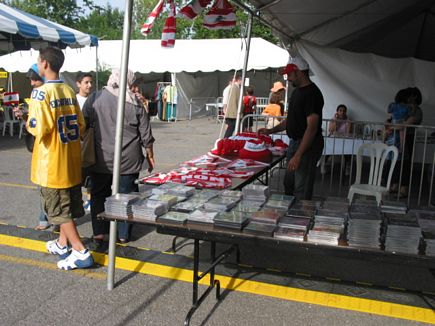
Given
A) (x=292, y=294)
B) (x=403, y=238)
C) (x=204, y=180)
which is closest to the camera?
(x=403, y=238)

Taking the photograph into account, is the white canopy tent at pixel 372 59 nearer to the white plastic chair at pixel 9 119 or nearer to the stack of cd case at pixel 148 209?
the stack of cd case at pixel 148 209

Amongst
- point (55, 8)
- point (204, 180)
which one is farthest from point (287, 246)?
point (55, 8)

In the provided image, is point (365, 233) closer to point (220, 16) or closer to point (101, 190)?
point (101, 190)

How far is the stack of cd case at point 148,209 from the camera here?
2.95m

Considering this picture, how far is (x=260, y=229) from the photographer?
275cm

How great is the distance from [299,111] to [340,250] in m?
2.22

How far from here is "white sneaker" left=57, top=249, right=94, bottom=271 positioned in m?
3.86

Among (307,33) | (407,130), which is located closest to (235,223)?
(407,130)

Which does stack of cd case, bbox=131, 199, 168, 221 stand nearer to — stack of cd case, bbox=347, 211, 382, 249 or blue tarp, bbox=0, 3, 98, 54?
stack of cd case, bbox=347, 211, 382, 249

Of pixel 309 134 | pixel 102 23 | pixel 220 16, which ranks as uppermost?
pixel 102 23

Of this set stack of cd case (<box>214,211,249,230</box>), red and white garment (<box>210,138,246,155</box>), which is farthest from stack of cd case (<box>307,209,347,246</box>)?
red and white garment (<box>210,138,246,155</box>)

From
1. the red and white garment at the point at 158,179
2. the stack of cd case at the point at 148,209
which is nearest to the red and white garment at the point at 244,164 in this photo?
the red and white garment at the point at 158,179

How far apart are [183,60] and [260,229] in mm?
17686

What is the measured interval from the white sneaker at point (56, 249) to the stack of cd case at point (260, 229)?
2117 millimetres
